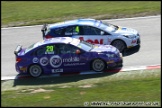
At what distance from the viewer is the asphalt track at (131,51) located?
59.2 ft

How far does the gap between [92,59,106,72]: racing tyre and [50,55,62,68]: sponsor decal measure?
1.33m

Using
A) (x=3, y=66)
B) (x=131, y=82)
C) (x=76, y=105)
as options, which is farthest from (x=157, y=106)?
(x=3, y=66)

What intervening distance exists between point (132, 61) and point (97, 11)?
42.9 feet

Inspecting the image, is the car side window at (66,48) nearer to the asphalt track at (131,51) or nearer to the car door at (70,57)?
the car door at (70,57)

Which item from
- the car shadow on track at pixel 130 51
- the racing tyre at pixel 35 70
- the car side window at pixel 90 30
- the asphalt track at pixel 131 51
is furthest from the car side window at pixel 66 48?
the car shadow on track at pixel 130 51

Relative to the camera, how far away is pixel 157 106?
11391mm

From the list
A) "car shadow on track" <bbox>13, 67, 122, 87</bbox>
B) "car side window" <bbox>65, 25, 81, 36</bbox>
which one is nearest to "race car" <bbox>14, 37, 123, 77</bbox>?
"car shadow on track" <bbox>13, 67, 122, 87</bbox>

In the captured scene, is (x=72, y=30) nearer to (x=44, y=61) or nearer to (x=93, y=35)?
(x=93, y=35)

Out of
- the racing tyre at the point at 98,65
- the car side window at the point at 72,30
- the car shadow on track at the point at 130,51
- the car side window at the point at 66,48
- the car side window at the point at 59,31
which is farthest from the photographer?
the car side window at the point at 59,31

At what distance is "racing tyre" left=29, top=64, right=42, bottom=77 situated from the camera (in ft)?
56.2

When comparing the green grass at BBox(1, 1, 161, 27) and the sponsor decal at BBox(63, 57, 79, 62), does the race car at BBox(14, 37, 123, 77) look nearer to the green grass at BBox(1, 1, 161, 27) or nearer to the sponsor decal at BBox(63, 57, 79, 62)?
the sponsor decal at BBox(63, 57, 79, 62)

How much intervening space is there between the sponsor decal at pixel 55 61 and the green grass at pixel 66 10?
10865 mm

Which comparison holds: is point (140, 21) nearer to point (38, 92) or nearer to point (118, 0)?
point (118, 0)

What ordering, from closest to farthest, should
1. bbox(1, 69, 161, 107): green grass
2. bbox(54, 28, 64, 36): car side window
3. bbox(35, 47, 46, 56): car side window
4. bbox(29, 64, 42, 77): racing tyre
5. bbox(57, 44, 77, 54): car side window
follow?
1. bbox(1, 69, 161, 107): green grass
2. bbox(57, 44, 77, 54): car side window
3. bbox(35, 47, 46, 56): car side window
4. bbox(29, 64, 42, 77): racing tyre
5. bbox(54, 28, 64, 36): car side window
